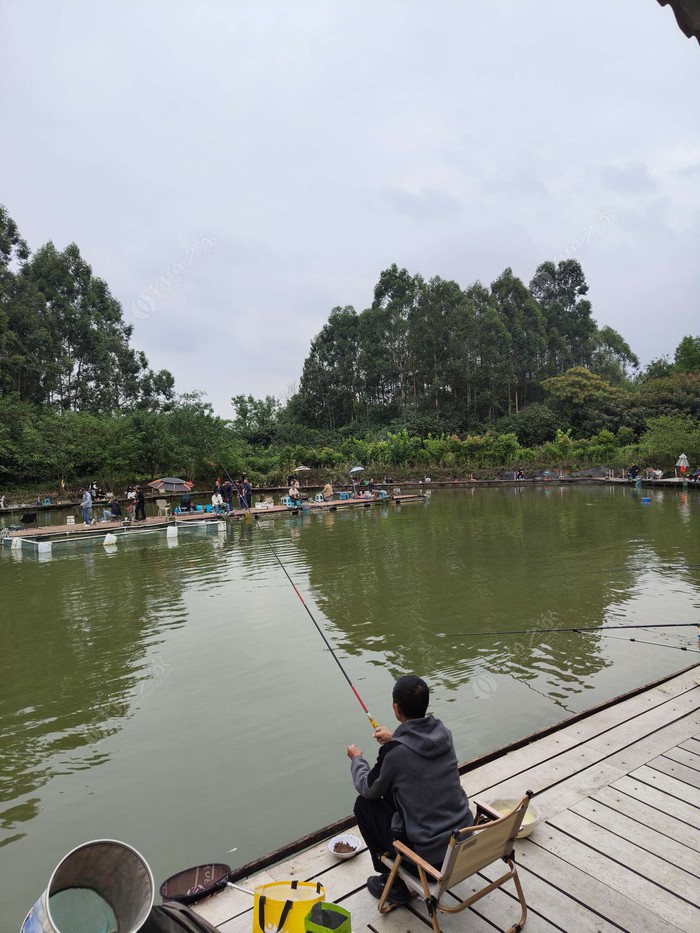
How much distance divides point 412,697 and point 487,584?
758cm

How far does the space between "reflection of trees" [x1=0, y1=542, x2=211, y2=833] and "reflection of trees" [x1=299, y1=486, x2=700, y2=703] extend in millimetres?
2582

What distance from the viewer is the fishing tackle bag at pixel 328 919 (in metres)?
2.11

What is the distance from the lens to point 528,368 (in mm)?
50781

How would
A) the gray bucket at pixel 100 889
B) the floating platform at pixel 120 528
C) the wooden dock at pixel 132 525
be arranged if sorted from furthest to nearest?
the wooden dock at pixel 132 525
the floating platform at pixel 120 528
the gray bucket at pixel 100 889

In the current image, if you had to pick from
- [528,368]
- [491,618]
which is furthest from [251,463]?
[491,618]

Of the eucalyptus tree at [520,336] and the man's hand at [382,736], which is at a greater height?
the eucalyptus tree at [520,336]

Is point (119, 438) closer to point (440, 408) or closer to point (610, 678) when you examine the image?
point (440, 408)

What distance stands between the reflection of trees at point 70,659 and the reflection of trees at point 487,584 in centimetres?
258

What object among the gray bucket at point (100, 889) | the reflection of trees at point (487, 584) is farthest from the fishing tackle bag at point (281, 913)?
the reflection of trees at point (487, 584)

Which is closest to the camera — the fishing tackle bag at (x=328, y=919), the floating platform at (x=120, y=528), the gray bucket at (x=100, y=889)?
the fishing tackle bag at (x=328, y=919)

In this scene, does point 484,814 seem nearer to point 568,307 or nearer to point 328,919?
point 328,919

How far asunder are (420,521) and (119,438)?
21964 mm

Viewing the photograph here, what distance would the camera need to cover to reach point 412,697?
99.5 inches

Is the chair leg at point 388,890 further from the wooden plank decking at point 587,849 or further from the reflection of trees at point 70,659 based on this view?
the reflection of trees at point 70,659
